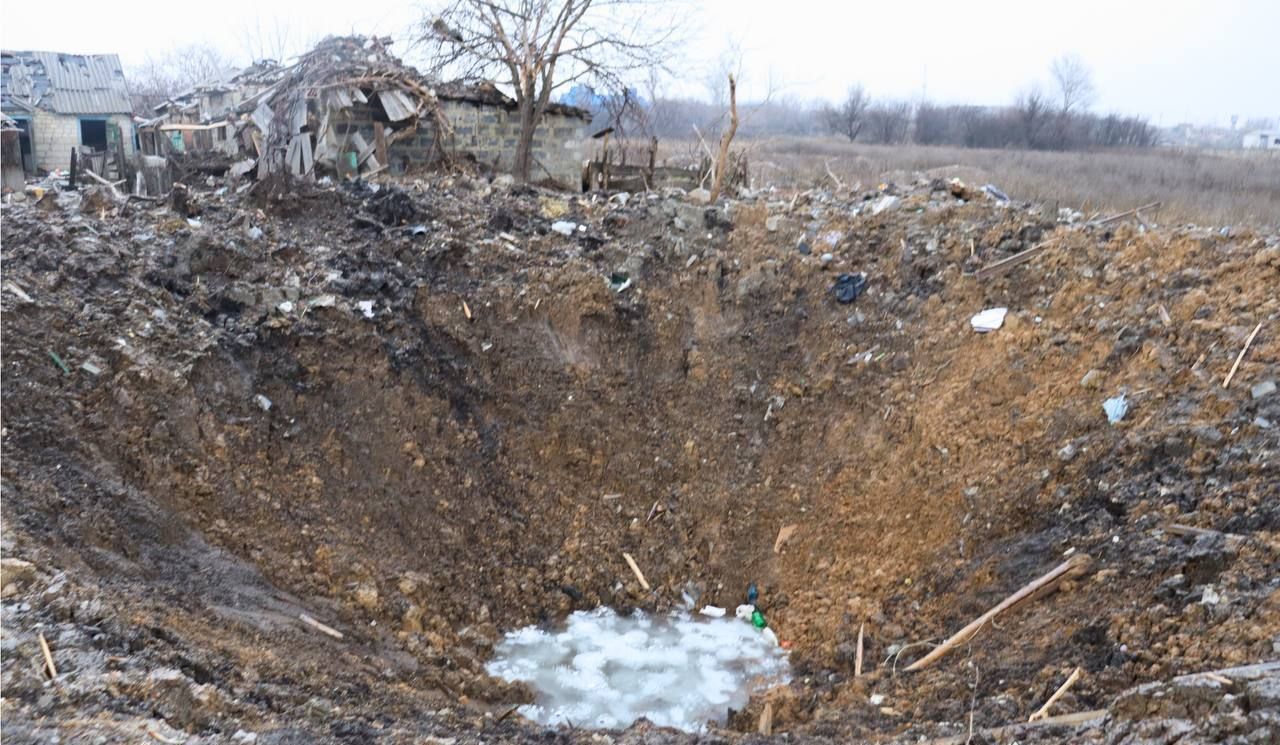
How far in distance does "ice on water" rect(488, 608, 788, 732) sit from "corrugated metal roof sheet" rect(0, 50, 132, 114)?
20.2 metres

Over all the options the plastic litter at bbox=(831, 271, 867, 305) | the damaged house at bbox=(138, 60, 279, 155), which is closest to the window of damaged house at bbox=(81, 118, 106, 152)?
the damaged house at bbox=(138, 60, 279, 155)

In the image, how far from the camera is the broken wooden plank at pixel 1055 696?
318 cm

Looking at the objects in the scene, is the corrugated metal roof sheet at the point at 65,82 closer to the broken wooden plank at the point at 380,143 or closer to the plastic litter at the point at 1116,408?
the broken wooden plank at the point at 380,143

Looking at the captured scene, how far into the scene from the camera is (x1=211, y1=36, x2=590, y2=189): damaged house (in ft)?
36.1

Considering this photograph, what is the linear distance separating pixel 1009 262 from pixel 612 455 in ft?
9.98

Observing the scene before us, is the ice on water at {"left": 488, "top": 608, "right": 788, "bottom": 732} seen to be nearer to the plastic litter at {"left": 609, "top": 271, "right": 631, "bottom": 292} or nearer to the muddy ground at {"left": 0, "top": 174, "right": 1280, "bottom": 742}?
the muddy ground at {"left": 0, "top": 174, "right": 1280, "bottom": 742}

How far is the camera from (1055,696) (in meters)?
3.25

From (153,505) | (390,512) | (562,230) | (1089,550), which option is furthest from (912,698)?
(562,230)

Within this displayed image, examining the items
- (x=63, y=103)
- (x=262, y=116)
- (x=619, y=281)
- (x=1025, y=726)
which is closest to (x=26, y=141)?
(x=63, y=103)

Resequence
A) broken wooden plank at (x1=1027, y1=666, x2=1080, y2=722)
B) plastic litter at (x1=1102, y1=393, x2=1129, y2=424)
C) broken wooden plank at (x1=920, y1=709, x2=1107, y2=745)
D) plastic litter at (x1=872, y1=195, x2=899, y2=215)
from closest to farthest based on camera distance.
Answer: broken wooden plank at (x1=920, y1=709, x2=1107, y2=745) < broken wooden plank at (x1=1027, y1=666, x2=1080, y2=722) < plastic litter at (x1=1102, y1=393, x2=1129, y2=424) < plastic litter at (x1=872, y1=195, x2=899, y2=215)

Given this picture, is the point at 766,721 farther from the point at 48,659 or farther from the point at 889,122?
the point at 889,122

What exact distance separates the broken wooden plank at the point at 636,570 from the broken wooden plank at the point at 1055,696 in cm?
251

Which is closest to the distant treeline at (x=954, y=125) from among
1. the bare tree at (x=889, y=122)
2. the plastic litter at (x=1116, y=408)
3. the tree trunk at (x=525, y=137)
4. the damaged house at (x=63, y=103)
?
the bare tree at (x=889, y=122)

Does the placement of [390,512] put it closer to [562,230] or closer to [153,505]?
[153,505]
